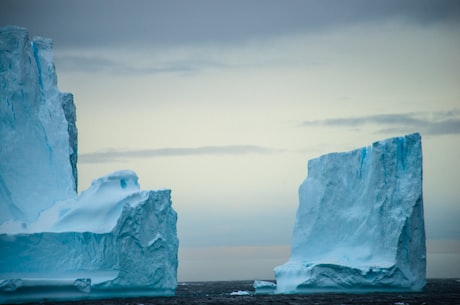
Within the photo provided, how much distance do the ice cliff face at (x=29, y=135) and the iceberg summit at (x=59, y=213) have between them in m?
0.04

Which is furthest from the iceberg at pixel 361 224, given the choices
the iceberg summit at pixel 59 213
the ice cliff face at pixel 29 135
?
the ice cliff face at pixel 29 135

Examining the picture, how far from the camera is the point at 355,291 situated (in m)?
34.8

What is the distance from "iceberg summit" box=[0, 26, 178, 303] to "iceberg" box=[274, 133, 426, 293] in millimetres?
5353

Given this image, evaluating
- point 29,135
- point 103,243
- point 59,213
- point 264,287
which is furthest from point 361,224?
point 29,135

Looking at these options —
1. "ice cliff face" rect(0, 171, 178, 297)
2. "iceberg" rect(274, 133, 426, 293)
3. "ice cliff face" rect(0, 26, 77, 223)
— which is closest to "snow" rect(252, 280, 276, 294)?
"iceberg" rect(274, 133, 426, 293)

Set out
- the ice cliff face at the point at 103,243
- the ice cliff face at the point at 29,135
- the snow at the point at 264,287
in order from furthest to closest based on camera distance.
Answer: the snow at the point at 264,287 → the ice cliff face at the point at 29,135 → the ice cliff face at the point at 103,243

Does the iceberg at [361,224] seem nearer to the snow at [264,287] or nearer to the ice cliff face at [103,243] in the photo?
the snow at [264,287]

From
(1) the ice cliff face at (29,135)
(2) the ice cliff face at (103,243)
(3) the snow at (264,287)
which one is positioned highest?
(1) the ice cliff face at (29,135)

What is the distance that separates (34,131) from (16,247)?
16.5ft

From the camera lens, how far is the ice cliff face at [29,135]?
3338cm

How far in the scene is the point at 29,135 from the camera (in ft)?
113

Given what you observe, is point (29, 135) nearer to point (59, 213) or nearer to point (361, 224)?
point (59, 213)

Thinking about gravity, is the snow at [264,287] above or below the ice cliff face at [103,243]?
below

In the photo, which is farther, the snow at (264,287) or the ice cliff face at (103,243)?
the snow at (264,287)
